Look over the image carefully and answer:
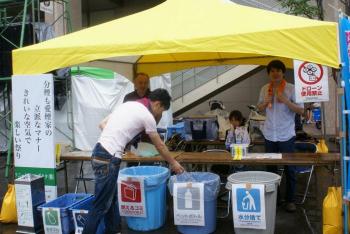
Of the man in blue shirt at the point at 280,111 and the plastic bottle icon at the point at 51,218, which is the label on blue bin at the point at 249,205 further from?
the plastic bottle icon at the point at 51,218

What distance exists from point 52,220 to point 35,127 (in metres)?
1.17

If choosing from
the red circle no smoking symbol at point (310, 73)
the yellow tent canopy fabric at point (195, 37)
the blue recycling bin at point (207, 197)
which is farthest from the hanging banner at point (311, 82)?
the blue recycling bin at point (207, 197)

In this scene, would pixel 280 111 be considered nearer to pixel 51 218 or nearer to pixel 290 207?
pixel 290 207

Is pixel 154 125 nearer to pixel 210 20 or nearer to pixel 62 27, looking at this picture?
pixel 210 20

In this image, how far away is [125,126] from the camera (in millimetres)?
4078

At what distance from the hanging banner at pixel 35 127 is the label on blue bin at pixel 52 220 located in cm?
41

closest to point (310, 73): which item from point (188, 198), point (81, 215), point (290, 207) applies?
point (290, 207)

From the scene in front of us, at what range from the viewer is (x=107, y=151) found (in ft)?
13.5

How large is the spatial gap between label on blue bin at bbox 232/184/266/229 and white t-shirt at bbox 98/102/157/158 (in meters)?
1.20

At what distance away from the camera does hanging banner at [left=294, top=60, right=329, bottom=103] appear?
5762 millimetres

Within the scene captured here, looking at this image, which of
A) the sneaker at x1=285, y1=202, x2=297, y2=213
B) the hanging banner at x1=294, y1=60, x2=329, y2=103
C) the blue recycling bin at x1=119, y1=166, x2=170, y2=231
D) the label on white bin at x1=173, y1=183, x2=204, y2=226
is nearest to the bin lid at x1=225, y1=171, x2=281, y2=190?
the label on white bin at x1=173, y1=183, x2=204, y2=226

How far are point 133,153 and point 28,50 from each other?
1948 millimetres

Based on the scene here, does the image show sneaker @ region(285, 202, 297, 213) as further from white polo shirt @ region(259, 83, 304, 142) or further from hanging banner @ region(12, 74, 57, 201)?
hanging banner @ region(12, 74, 57, 201)

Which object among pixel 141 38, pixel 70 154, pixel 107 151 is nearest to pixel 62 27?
pixel 70 154
